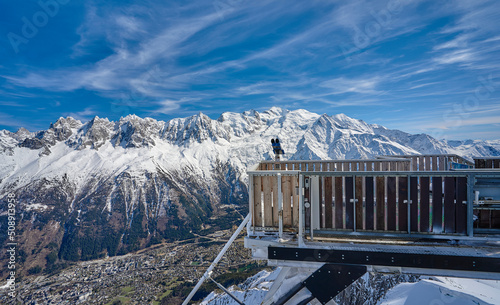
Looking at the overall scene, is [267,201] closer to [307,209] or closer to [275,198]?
[275,198]

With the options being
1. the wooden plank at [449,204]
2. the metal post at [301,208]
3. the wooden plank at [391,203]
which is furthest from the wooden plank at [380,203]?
the metal post at [301,208]

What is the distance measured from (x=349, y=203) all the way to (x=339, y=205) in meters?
0.31

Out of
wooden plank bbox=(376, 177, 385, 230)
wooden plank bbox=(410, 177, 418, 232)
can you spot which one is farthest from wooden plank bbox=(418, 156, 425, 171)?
wooden plank bbox=(376, 177, 385, 230)

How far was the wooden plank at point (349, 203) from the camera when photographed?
709cm

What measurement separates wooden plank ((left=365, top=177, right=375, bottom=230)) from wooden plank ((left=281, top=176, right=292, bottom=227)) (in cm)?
234

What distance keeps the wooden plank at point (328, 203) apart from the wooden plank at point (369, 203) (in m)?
1.05

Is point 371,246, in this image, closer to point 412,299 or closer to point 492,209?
point 492,209

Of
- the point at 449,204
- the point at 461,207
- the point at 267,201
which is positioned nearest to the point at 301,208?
the point at 267,201

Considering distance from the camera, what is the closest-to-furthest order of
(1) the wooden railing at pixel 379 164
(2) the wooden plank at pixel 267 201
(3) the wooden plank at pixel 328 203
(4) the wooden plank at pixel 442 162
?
(3) the wooden plank at pixel 328 203 < (2) the wooden plank at pixel 267 201 < (1) the wooden railing at pixel 379 164 < (4) the wooden plank at pixel 442 162

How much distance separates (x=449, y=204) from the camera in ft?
21.6

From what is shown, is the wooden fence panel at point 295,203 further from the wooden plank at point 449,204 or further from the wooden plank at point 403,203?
the wooden plank at point 449,204

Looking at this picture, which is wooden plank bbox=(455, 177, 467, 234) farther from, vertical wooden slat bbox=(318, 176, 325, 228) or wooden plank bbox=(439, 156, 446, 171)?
wooden plank bbox=(439, 156, 446, 171)

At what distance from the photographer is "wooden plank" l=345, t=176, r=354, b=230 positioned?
7.09 metres

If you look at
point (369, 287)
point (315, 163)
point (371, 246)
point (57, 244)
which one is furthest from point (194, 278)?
point (57, 244)
